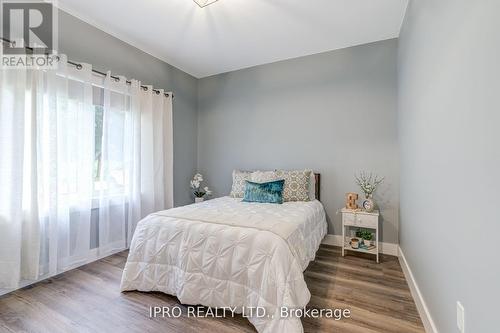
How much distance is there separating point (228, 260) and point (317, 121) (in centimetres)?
245

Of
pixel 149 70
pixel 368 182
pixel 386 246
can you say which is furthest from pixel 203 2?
pixel 386 246

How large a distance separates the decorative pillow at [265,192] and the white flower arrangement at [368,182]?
3.50 feet

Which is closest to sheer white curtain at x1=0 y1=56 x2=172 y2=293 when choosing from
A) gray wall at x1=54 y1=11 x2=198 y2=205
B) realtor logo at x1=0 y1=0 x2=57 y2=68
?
realtor logo at x1=0 y1=0 x2=57 y2=68

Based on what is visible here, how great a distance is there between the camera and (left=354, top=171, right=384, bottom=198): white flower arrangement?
2934 millimetres

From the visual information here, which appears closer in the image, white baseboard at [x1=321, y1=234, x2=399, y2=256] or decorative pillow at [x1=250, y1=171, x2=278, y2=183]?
white baseboard at [x1=321, y1=234, x2=399, y2=256]

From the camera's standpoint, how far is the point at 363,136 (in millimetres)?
3107

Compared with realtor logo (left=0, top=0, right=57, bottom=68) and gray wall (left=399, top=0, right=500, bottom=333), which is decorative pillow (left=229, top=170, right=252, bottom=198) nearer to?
gray wall (left=399, top=0, right=500, bottom=333)

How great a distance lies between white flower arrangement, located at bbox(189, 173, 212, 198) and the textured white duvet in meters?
1.73

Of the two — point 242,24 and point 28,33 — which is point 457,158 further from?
point 28,33

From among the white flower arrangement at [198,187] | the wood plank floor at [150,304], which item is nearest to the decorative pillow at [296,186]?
the wood plank floor at [150,304]

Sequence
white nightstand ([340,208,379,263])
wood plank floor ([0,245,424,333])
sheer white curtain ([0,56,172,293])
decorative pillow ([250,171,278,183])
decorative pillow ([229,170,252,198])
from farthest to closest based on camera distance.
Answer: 1. decorative pillow ([229,170,252,198])
2. decorative pillow ([250,171,278,183])
3. white nightstand ([340,208,379,263])
4. sheer white curtain ([0,56,172,293])
5. wood plank floor ([0,245,424,333])

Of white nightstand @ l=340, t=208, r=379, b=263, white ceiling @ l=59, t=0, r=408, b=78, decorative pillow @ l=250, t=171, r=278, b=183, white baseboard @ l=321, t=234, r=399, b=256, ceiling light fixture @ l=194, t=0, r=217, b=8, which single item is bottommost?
white baseboard @ l=321, t=234, r=399, b=256

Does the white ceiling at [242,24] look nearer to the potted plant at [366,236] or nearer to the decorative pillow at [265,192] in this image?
the decorative pillow at [265,192]

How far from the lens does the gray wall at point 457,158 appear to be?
0.84m
